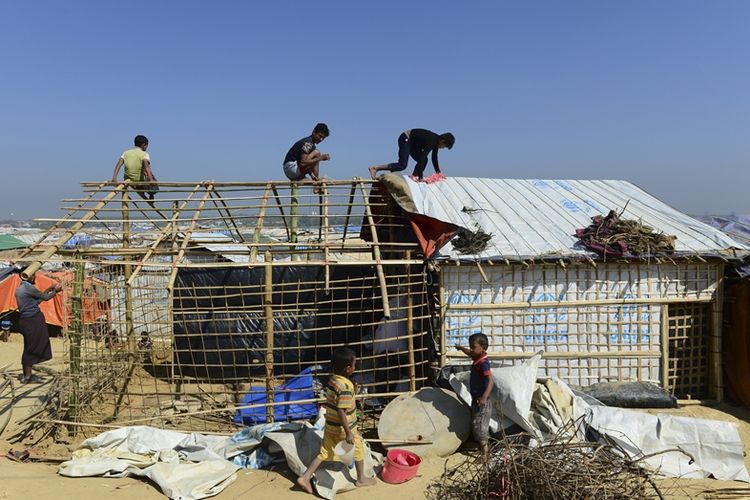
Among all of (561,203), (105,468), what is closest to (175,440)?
(105,468)

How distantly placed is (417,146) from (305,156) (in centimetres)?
195

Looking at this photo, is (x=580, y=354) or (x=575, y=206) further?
(x=575, y=206)

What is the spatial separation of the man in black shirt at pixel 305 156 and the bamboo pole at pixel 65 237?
8.86ft

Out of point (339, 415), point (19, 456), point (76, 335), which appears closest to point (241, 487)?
point (339, 415)

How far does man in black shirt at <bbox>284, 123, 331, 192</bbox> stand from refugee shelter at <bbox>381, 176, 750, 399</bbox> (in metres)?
2.03

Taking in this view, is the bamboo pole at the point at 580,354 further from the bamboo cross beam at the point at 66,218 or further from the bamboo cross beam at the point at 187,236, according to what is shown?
the bamboo cross beam at the point at 66,218

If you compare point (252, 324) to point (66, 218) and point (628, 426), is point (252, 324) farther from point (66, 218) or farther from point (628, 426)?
point (628, 426)

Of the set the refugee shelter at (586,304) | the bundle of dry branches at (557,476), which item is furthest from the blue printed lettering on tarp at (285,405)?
the bundle of dry branches at (557,476)

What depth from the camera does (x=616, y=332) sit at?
7.12 meters

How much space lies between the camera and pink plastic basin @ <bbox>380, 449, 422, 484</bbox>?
5098 mm

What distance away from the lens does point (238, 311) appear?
731cm

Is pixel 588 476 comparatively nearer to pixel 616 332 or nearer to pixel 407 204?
pixel 616 332

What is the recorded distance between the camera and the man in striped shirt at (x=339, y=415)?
4.59 meters

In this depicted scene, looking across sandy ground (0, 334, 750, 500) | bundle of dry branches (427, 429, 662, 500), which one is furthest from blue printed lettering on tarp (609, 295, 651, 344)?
bundle of dry branches (427, 429, 662, 500)
